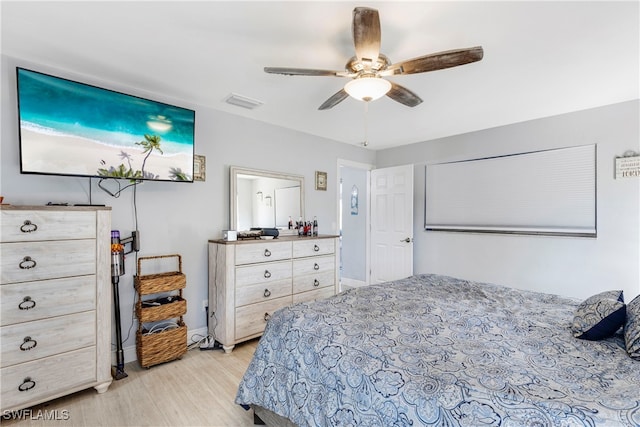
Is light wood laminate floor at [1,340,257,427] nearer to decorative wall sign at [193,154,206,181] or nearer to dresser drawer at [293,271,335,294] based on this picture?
dresser drawer at [293,271,335,294]

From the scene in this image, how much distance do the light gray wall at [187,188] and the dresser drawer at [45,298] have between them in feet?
1.83

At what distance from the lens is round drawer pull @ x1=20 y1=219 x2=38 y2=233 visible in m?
1.86

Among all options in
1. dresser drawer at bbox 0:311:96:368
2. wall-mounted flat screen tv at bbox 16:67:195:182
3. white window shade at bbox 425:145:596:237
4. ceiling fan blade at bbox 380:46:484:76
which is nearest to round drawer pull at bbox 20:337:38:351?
dresser drawer at bbox 0:311:96:368

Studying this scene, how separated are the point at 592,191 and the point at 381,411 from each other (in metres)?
3.46

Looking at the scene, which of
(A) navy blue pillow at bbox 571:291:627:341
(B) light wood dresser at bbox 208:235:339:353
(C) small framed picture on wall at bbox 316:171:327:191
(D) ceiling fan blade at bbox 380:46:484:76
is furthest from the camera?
(C) small framed picture on wall at bbox 316:171:327:191

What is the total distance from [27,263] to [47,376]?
75 centimetres

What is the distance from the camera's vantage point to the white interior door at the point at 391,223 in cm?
443

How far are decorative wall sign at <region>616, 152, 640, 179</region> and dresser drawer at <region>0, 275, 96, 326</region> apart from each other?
15.6ft

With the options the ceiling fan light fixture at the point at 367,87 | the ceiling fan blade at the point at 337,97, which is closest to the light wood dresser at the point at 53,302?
the ceiling fan blade at the point at 337,97

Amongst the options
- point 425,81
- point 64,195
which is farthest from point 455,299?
point 64,195

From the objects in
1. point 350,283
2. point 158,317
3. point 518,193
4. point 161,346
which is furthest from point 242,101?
point 350,283

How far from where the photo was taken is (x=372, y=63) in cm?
177

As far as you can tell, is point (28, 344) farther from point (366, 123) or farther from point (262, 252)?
point (366, 123)

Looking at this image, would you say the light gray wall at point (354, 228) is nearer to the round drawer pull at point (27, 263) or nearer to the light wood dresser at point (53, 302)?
the light wood dresser at point (53, 302)
